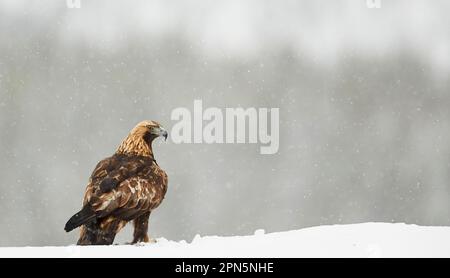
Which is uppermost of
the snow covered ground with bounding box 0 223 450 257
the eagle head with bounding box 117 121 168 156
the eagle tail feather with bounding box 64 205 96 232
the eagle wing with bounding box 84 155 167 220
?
the eagle head with bounding box 117 121 168 156

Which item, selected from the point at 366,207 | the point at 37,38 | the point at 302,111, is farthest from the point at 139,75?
the point at 366,207

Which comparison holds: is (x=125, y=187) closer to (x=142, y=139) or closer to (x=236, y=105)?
(x=142, y=139)

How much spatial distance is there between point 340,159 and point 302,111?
3.44ft

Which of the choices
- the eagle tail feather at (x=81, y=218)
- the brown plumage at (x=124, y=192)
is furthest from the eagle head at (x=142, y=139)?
the eagle tail feather at (x=81, y=218)

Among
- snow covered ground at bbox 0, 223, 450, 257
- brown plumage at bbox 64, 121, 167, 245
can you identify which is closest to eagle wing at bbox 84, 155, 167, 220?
brown plumage at bbox 64, 121, 167, 245

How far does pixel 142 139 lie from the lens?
534 cm

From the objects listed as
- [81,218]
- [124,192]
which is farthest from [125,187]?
[81,218]

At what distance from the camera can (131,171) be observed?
16.5 feet

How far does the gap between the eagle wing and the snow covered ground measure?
0.97 ft

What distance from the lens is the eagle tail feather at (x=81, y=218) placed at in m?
4.44

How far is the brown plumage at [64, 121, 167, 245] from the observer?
4.70m

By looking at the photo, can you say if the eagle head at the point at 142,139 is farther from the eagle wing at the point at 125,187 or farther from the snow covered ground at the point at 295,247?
the snow covered ground at the point at 295,247

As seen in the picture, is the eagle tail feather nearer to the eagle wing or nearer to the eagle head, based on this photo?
the eagle wing

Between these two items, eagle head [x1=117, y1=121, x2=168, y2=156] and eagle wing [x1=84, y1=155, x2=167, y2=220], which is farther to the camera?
eagle head [x1=117, y1=121, x2=168, y2=156]
